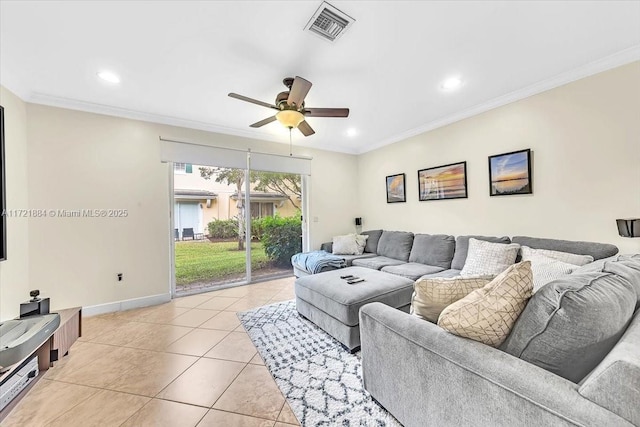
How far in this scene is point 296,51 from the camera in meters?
2.19

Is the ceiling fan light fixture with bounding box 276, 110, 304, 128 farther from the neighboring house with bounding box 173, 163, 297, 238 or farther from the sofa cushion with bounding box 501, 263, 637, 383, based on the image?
the sofa cushion with bounding box 501, 263, 637, 383

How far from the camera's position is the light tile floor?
5.01 ft

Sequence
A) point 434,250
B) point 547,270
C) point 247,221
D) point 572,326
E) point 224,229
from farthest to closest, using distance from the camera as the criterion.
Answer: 1. point 224,229
2. point 247,221
3. point 434,250
4. point 547,270
5. point 572,326

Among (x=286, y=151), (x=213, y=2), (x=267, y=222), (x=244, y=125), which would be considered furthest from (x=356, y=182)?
(x=213, y=2)

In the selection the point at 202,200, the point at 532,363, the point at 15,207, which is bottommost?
the point at 532,363

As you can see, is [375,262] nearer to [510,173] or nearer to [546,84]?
[510,173]

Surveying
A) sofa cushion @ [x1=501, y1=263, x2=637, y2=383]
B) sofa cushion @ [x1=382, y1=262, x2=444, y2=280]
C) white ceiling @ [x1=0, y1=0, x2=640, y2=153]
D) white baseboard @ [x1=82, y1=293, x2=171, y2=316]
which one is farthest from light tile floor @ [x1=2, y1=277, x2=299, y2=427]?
white ceiling @ [x1=0, y1=0, x2=640, y2=153]

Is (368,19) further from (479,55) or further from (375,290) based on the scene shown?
(375,290)

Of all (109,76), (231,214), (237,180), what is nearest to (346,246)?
(231,214)

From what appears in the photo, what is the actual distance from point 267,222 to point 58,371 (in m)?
3.19

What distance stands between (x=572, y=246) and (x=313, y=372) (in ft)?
9.19

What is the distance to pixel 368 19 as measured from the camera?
73.2 inches

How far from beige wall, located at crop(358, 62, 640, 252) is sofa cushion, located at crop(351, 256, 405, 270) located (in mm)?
905

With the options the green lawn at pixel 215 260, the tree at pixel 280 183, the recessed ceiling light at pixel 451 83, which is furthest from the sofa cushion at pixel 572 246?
the green lawn at pixel 215 260
